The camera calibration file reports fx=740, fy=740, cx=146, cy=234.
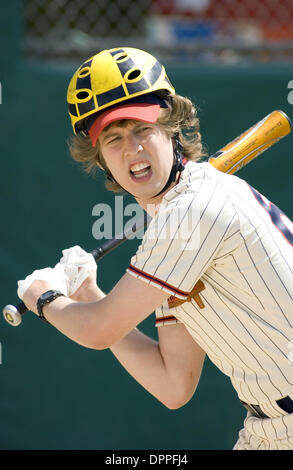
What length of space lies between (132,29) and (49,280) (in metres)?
2.74

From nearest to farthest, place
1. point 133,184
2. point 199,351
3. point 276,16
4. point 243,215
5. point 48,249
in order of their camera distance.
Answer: point 243,215 → point 133,184 → point 199,351 → point 48,249 → point 276,16

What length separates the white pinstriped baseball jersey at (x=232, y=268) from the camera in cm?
198

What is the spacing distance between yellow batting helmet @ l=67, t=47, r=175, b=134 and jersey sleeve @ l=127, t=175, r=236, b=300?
0.42 m

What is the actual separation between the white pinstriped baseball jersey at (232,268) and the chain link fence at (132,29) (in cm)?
210

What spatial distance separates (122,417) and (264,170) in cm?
154

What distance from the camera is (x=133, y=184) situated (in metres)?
2.22

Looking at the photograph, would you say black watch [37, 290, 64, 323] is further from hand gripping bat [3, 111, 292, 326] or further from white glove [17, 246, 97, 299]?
hand gripping bat [3, 111, 292, 326]

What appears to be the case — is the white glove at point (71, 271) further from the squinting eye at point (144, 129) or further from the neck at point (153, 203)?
the squinting eye at point (144, 129)

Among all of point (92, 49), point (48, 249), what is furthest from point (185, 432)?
point (92, 49)

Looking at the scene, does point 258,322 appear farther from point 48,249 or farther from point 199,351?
point 48,249

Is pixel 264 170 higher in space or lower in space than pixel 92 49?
lower

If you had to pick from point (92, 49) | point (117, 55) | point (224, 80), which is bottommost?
point (117, 55)

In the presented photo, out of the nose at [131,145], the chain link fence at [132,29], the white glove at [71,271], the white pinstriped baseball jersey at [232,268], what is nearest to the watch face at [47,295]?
the white glove at [71,271]

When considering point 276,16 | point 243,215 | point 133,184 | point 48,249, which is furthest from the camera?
point 276,16
